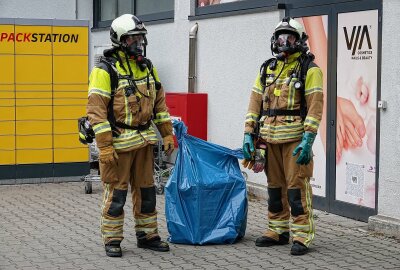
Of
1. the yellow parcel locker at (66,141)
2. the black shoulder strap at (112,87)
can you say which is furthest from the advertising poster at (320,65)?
the yellow parcel locker at (66,141)

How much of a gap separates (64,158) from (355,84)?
4768 mm

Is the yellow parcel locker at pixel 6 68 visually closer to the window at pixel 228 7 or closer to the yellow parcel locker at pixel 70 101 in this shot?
the yellow parcel locker at pixel 70 101

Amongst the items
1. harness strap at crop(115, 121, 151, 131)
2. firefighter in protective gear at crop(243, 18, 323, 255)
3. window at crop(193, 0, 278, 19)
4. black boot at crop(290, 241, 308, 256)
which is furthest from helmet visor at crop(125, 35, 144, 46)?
window at crop(193, 0, 278, 19)

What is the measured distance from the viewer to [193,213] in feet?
27.5

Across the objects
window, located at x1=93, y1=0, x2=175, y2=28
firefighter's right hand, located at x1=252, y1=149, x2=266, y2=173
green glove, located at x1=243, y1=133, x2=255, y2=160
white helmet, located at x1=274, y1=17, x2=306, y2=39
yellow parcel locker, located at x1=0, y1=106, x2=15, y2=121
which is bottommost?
firefighter's right hand, located at x1=252, y1=149, x2=266, y2=173

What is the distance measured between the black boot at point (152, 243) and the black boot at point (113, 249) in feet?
1.00

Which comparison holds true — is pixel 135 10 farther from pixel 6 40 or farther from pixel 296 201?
pixel 296 201

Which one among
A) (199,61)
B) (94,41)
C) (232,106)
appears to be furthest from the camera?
(94,41)

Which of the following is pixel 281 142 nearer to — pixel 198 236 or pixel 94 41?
pixel 198 236

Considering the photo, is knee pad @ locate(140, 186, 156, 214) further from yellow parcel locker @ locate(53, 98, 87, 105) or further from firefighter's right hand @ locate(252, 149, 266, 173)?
yellow parcel locker @ locate(53, 98, 87, 105)

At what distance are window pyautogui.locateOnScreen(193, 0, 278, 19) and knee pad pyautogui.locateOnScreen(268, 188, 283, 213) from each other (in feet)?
10.2

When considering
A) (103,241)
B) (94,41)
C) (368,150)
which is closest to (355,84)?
(368,150)

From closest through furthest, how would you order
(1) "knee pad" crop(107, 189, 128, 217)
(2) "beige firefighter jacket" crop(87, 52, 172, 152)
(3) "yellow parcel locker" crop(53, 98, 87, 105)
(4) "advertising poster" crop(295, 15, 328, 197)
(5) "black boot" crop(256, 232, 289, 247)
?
(2) "beige firefighter jacket" crop(87, 52, 172, 152) < (1) "knee pad" crop(107, 189, 128, 217) < (5) "black boot" crop(256, 232, 289, 247) < (4) "advertising poster" crop(295, 15, 328, 197) < (3) "yellow parcel locker" crop(53, 98, 87, 105)

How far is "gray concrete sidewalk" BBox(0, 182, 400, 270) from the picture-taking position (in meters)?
7.63
